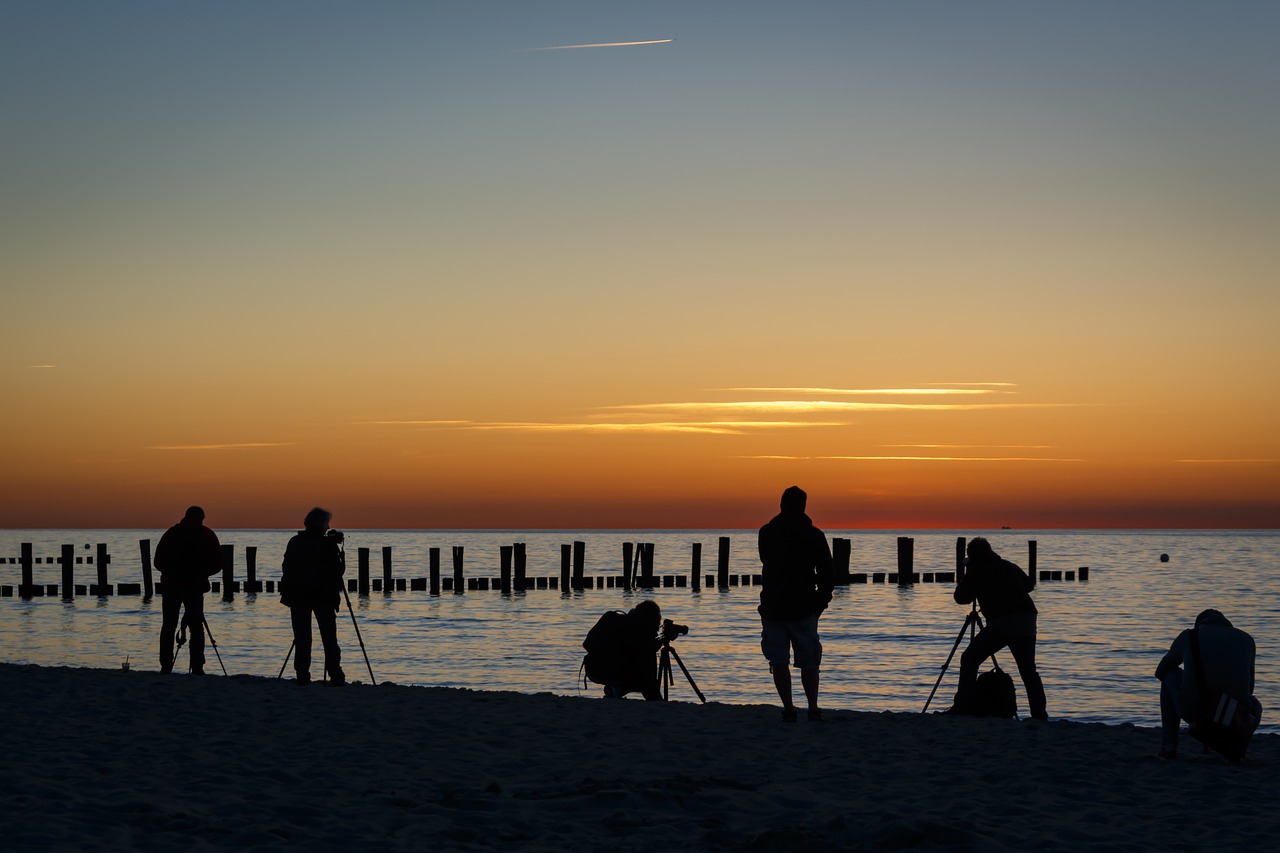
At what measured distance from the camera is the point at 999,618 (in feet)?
37.5

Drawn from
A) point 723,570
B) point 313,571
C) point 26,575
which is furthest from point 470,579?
point 313,571

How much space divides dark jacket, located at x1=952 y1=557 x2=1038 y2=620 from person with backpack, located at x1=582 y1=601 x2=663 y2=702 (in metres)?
3.20

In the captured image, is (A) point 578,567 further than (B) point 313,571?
Yes

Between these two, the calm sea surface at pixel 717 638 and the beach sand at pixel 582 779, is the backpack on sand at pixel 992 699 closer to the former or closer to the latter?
the beach sand at pixel 582 779

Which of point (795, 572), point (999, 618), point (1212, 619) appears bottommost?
point (999, 618)

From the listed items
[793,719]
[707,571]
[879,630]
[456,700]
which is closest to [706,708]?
[793,719]

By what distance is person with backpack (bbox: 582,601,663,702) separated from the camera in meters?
12.7

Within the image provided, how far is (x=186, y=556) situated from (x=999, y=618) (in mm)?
8559

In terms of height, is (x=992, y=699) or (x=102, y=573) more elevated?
(x=992, y=699)

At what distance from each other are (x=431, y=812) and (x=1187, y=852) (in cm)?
391

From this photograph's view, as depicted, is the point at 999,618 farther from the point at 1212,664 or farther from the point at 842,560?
the point at 842,560

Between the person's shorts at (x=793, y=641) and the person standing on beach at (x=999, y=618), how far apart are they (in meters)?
1.96

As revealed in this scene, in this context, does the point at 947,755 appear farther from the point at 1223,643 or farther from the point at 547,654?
the point at 547,654

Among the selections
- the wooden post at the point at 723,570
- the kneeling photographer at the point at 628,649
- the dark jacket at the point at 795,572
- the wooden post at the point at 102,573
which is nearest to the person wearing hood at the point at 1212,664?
the dark jacket at the point at 795,572
